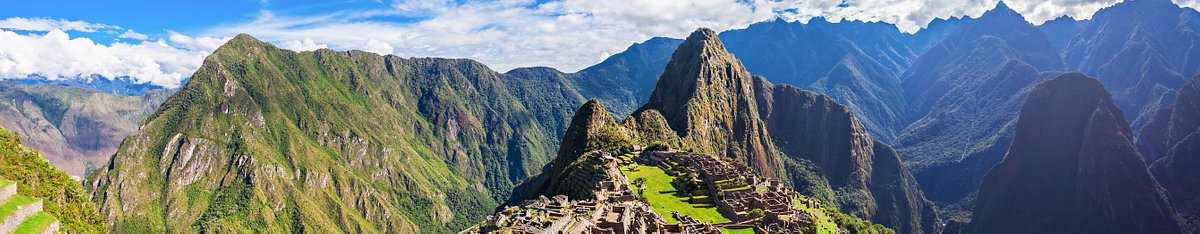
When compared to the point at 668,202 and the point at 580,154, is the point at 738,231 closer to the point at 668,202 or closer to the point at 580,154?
the point at 668,202

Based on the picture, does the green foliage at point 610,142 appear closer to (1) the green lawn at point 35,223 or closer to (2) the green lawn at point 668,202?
(2) the green lawn at point 668,202

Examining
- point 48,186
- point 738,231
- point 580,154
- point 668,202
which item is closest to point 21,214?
point 48,186

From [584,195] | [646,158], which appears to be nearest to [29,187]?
[584,195]

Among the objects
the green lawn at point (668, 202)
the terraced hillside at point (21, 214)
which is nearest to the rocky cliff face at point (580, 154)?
the green lawn at point (668, 202)

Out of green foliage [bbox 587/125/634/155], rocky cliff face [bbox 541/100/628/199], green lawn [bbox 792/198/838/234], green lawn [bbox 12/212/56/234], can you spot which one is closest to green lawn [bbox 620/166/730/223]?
rocky cliff face [bbox 541/100/628/199]

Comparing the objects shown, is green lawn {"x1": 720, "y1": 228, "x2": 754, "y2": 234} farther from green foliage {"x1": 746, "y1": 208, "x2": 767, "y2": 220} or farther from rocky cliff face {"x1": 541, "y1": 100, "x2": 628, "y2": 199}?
rocky cliff face {"x1": 541, "y1": 100, "x2": 628, "y2": 199}

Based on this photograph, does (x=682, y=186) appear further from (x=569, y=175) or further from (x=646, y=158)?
(x=646, y=158)
